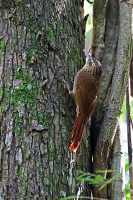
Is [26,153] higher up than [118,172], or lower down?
higher up

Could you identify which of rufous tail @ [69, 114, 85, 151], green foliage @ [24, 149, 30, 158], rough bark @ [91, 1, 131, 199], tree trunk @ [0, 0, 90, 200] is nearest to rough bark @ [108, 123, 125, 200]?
rough bark @ [91, 1, 131, 199]

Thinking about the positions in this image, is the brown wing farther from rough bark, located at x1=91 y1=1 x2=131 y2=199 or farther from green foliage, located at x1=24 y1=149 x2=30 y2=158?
green foliage, located at x1=24 y1=149 x2=30 y2=158

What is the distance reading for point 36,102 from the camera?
1.76 meters

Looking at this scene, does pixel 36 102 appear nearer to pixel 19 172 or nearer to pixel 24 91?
pixel 24 91

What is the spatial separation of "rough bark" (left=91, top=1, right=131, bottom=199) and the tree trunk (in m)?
0.19

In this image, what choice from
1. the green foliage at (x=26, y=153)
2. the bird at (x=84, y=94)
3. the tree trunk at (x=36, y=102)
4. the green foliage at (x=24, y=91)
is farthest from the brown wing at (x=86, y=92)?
the green foliage at (x=26, y=153)

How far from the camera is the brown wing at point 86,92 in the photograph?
2.17 meters

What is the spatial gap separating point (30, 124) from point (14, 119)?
4.6 inches

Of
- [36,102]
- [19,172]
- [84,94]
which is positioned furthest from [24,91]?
[84,94]

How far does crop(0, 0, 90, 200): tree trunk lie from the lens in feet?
5.25

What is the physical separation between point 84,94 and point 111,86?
296 mm

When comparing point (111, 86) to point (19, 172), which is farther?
point (111, 86)

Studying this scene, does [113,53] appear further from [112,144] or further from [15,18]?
[15,18]

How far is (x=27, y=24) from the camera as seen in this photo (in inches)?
74.2
